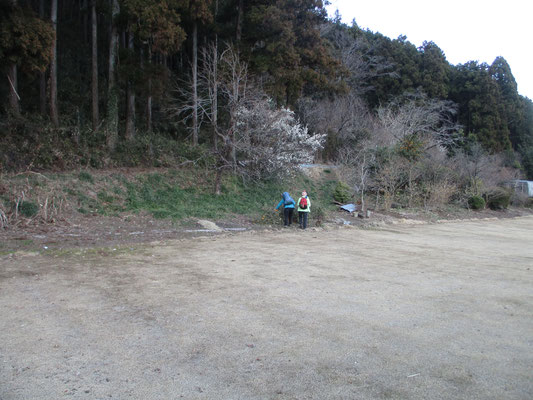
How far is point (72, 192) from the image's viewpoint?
1345cm

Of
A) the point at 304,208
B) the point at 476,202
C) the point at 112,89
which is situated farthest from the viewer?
the point at 476,202

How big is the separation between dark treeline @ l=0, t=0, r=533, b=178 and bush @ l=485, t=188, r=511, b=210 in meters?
9.79

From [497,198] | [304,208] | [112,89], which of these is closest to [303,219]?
[304,208]

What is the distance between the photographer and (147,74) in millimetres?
17719

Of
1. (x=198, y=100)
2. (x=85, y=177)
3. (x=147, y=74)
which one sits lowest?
(x=85, y=177)

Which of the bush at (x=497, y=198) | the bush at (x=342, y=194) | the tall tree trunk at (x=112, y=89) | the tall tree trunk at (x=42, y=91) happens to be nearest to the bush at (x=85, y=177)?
the tall tree trunk at (x=112, y=89)

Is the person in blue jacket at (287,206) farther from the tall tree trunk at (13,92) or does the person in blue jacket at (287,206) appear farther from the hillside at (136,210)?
the tall tree trunk at (13,92)

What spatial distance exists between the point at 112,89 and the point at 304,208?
34.6ft

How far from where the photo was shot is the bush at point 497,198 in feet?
86.0

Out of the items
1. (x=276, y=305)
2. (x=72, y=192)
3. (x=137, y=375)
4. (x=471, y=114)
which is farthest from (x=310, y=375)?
(x=471, y=114)

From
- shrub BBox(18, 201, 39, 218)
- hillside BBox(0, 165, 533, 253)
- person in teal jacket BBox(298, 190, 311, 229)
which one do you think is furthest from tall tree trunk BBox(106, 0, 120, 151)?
person in teal jacket BBox(298, 190, 311, 229)

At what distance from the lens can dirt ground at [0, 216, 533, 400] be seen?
11.0ft

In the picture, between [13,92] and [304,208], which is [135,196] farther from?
[304,208]

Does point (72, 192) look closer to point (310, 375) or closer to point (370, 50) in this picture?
point (310, 375)
